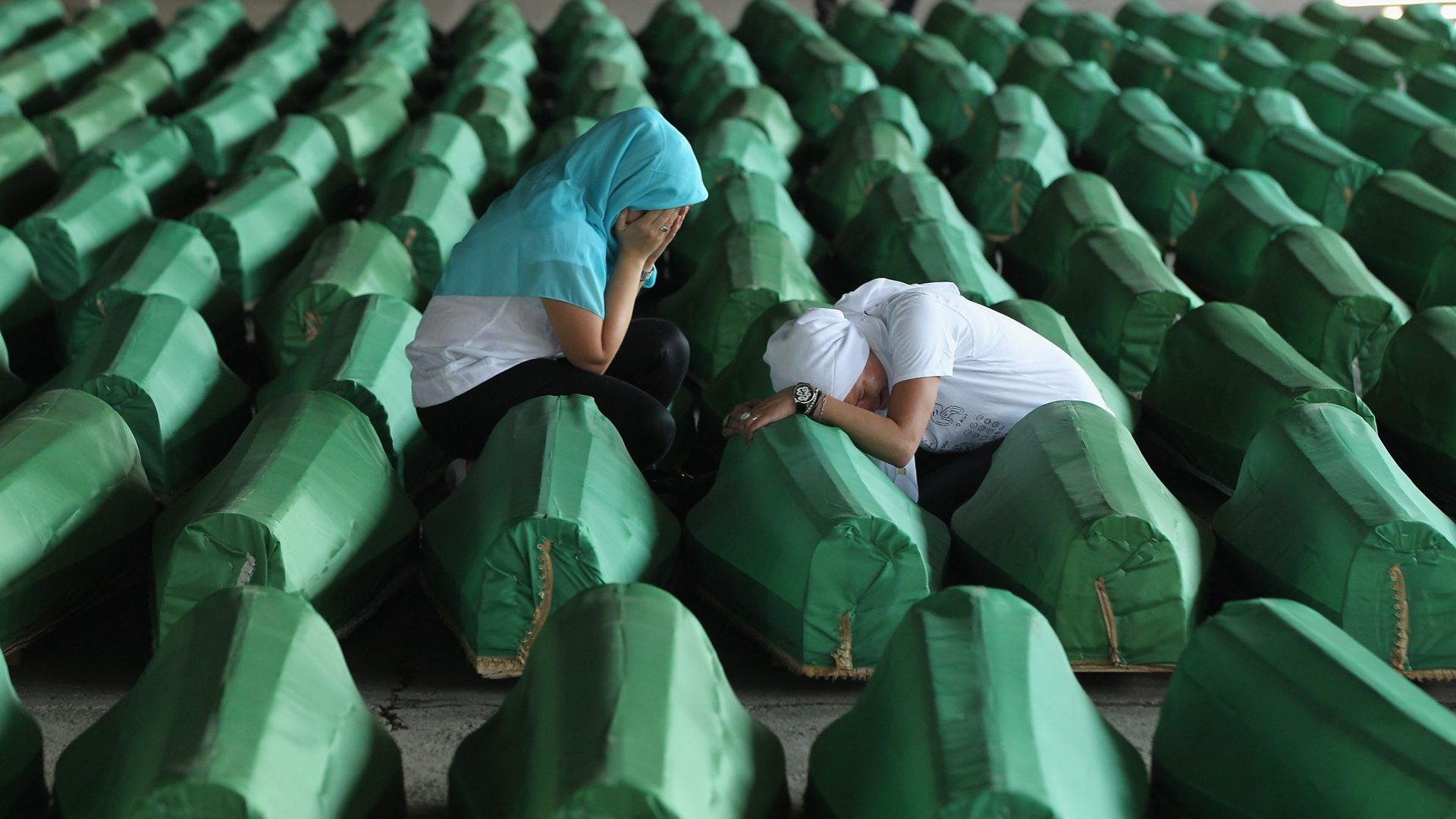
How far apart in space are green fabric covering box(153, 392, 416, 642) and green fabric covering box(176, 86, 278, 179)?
206 cm

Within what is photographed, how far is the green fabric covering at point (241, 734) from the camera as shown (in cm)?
119

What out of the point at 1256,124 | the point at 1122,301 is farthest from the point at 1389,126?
the point at 1122,301

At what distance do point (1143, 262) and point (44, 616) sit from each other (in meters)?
1.92

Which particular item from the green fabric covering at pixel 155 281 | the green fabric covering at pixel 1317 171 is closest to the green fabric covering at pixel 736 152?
the green fabric covering at pixel 155 281

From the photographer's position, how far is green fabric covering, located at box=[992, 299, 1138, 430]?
2402 millimetres

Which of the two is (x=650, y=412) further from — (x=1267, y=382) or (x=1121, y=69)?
(x=1121, y=69)

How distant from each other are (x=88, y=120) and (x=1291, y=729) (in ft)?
11.4

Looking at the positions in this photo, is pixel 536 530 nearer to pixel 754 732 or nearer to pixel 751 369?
pixel 754 732

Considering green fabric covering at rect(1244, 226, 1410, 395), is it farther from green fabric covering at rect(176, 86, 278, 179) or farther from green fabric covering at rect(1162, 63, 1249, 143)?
green fabric covering at rect(176, 86, 278, 179)

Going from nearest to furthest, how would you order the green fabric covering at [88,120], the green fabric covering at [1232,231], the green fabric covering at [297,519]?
the green fabric covering at [297,519] < the green fabric covering at [1232,231] < the green fabric covering at [88,120]

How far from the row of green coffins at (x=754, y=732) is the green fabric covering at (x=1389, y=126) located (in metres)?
2.81

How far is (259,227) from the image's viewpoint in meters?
3.01

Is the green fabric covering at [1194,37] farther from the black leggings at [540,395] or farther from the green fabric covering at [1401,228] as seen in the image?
the black leggings at [540,395]

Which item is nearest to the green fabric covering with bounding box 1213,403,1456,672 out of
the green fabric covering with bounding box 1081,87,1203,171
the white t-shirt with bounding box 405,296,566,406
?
the white t-shirt with bounding box 405,296,566,406
